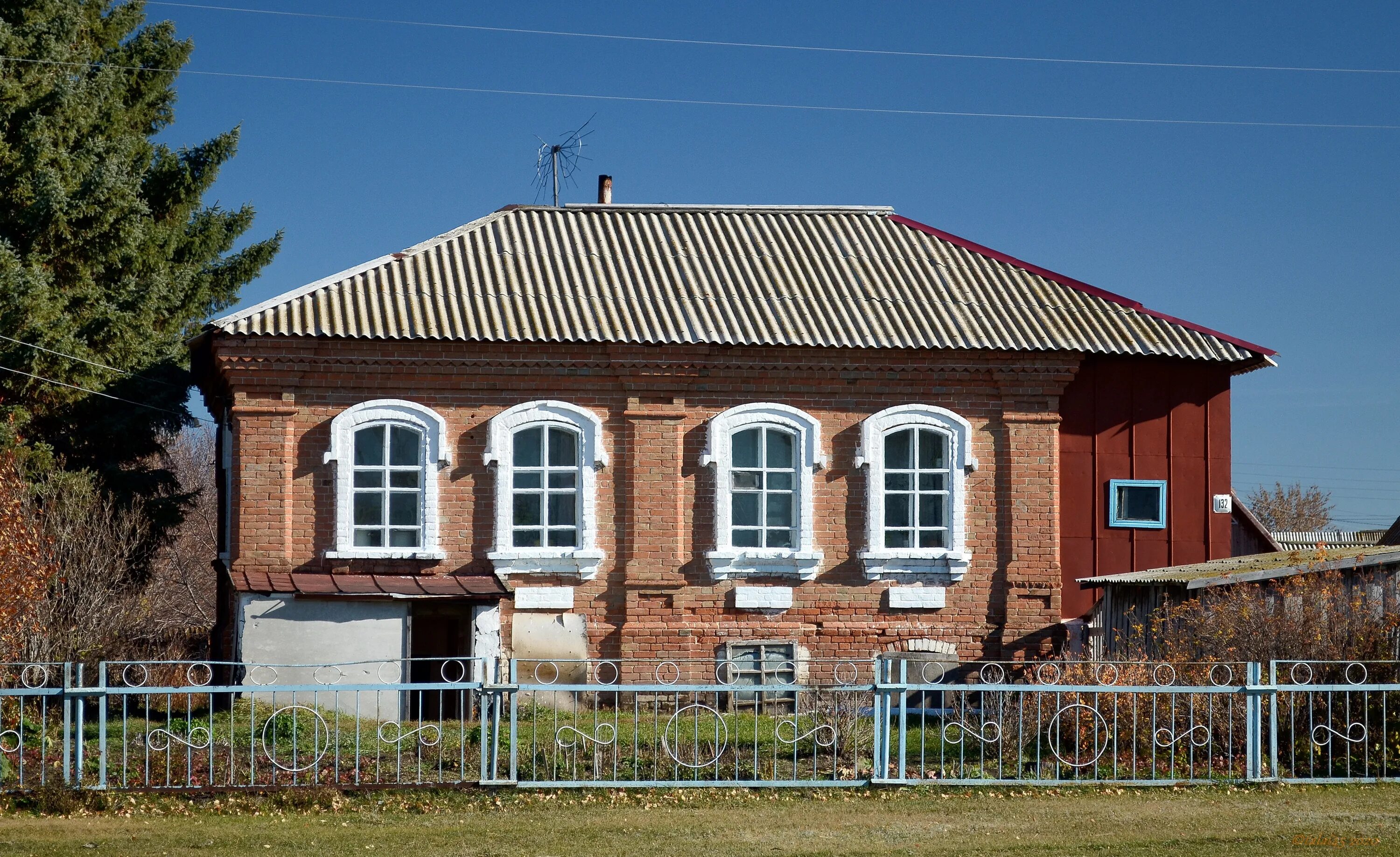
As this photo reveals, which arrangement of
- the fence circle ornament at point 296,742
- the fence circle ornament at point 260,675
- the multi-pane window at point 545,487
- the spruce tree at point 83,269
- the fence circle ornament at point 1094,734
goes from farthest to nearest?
the spruce tree at point 83,269, the multi-pane window at point 545,487, the fence circle ornament at point 260,675, the fence circle ornament at point 1094,734, the fence circle ornament at point 296,742

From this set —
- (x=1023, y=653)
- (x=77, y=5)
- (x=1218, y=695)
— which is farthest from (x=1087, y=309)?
(x=77, y=5)

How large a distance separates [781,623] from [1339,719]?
6286 millimetres

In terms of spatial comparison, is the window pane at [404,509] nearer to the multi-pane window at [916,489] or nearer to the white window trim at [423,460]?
the white window trim at [423,460]

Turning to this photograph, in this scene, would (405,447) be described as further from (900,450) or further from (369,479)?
(900,450)

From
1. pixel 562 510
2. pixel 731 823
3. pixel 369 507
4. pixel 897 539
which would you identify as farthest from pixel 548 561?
pixel 731 823

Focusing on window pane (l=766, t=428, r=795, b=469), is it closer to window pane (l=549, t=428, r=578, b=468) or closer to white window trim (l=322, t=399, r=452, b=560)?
window pane (l=549, t=428, r=578, b=468)

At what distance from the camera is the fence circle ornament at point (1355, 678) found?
10.8 m

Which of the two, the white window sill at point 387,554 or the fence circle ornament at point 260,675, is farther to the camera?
the white window sill at point 387,554

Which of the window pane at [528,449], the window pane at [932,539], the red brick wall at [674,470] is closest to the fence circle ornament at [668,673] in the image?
the red brick wall at [674,470]

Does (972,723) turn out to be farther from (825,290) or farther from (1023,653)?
(825,290)

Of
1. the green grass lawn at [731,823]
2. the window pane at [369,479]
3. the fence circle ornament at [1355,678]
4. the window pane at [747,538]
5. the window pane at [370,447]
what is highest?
the window pane at [370,447]

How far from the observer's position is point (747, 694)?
619 inches

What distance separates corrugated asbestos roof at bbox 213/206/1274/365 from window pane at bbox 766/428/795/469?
3.81 feet

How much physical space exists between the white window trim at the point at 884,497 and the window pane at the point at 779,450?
783 mm
